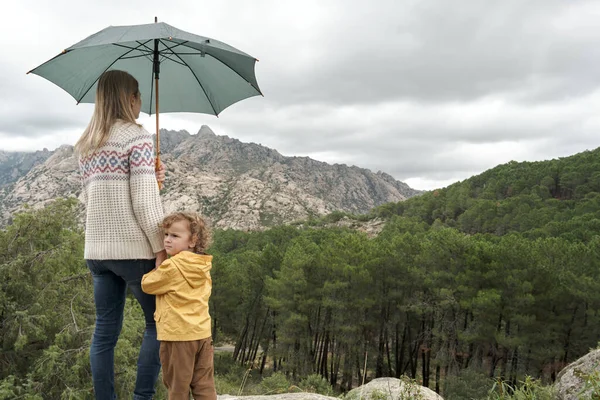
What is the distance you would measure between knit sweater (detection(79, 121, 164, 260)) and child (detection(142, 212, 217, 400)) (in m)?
0.11

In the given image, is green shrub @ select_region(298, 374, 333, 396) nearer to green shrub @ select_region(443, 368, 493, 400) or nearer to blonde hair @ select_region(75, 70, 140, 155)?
green shrub @ select_region(443, 368, 493, 400)

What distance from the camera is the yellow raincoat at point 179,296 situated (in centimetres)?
203

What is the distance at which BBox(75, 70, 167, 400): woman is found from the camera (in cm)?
209

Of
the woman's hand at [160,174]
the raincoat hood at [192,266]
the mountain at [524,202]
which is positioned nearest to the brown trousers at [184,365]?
the raincoat hood at [192,266]

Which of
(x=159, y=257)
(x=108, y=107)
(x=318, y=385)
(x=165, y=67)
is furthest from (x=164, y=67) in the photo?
(x=318, y=385)

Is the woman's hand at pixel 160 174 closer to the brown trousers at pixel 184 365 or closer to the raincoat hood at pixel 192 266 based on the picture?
the raincoat hood at pixel 192 266

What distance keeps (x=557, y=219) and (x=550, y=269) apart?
2252 centimetres

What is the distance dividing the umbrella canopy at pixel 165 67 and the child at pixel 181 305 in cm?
112

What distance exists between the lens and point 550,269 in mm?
16656

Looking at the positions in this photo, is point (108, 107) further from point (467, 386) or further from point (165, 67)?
point (467, 386)

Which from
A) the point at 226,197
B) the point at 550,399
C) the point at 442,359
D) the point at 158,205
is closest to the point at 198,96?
the point at 158,205

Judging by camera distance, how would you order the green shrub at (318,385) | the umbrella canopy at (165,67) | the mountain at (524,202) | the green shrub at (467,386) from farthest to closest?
1. the mountain at (524,202)
2. the green shrub at (467,386)
3. the green shrub at (318,385)
4. the umbrella canopy at (165,67)

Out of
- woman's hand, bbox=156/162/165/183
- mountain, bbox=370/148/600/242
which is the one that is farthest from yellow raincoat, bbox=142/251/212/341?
mountain, bbox=370/148/600/242

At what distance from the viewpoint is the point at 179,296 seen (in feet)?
6.81
